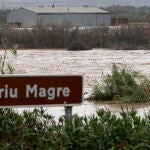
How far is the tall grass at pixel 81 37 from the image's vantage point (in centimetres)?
4672

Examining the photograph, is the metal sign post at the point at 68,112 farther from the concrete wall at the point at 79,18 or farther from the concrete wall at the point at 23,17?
the concrete wall at the point at 23,17

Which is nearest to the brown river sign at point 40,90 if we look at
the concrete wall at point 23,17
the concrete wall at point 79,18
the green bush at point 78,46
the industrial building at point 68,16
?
the green bush at point 78,46

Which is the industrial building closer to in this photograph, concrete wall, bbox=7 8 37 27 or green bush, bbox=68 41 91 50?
concrete wall, bbox=7 8 37 27

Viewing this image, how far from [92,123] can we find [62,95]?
0.40 m

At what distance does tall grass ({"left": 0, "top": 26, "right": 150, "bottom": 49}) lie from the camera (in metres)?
46.7

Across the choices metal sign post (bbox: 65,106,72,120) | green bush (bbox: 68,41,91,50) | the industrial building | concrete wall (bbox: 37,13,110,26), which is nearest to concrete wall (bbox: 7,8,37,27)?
the industrial building

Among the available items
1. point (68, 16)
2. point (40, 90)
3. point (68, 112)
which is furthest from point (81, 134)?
point (68, 16)

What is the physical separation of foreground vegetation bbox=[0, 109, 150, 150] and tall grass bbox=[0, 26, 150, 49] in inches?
1572

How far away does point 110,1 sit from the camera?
19988 cm

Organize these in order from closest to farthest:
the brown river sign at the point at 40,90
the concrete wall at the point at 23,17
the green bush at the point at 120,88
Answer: the brown river sign at the point at 40,90
the green bush at the point at 120,88
the concrete wall at the point at 23,17

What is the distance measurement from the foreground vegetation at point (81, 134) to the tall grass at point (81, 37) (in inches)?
1572

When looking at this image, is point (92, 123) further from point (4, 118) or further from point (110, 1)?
point (110, 1)

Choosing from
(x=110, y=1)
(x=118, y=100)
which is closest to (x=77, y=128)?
(x=118, y=100)

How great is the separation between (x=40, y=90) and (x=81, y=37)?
1668 inches
